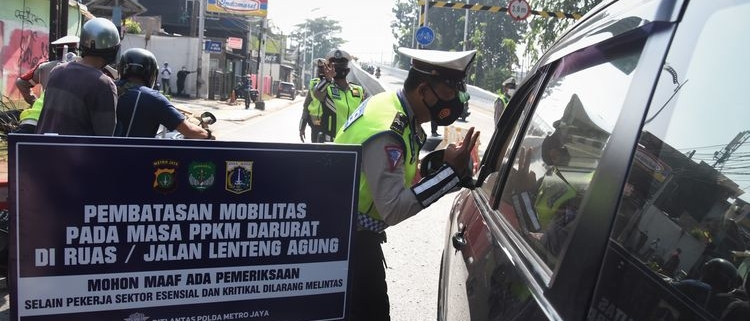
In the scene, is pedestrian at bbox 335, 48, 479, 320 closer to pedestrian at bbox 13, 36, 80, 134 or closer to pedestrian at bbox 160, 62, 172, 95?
pedestrian at bbox 13, 36, 80, 134

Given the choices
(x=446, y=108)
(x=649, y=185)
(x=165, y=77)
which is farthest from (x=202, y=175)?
(x=165, y=77)

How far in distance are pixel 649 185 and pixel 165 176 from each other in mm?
1259

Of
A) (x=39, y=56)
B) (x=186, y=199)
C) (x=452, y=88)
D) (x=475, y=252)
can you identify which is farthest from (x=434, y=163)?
Answer: (x=39, y=56)

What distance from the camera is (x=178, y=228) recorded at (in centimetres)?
175

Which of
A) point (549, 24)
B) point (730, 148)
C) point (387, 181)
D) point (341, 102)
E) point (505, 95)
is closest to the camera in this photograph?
point (730, 148)

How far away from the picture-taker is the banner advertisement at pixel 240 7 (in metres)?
29.5

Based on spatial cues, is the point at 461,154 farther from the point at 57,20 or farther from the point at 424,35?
the point at 424,35

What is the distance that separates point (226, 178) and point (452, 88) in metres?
1.01

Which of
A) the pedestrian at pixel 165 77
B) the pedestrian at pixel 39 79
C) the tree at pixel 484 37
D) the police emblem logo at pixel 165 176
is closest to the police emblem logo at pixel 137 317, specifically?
the police emblem logo at pixel 165 176

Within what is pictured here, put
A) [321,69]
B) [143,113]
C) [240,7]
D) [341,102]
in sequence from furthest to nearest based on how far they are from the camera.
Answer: [240,7] → [321,69] → [341,102] → [143,113]

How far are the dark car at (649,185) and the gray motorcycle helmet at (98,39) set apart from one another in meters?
2.83

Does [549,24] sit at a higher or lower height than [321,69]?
higher

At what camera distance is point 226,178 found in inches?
70.5

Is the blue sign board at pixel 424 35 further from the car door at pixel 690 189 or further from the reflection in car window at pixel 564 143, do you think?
the car door at pixel 690 189
